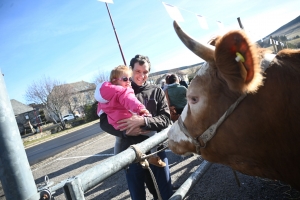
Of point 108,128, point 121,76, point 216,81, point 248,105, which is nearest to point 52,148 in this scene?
point 108,128

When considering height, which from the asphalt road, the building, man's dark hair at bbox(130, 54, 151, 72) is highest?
the building

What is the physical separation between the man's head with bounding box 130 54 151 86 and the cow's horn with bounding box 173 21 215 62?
1.24 m

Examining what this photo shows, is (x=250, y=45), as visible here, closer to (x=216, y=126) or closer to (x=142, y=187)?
(x=216, y=126)

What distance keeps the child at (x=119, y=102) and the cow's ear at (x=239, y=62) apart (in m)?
1.17

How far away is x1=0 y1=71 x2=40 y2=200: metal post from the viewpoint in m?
0.99

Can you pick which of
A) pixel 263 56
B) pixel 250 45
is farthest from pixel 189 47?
pixel 263 56

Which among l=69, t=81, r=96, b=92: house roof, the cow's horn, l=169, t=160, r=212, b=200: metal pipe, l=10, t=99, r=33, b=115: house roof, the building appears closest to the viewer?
the cow's horn

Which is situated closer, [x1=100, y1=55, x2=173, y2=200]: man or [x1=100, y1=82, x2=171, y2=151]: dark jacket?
[x1=100, y1=55, x2=173, y2=200]: man

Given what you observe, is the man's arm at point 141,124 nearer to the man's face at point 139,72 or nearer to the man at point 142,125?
the man at point 142,125

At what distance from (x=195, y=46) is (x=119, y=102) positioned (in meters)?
1.33

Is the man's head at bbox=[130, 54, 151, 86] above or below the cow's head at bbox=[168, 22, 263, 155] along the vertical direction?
above

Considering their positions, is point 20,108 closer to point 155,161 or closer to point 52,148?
point 52,148

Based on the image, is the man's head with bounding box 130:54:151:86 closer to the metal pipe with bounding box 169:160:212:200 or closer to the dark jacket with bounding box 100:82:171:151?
the dark jacket with bounding box 100:82:171:151

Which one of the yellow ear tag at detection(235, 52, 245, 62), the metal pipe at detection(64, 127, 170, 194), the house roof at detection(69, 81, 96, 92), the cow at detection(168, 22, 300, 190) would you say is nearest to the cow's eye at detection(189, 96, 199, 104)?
the cow at detection(168, 22, 300, 190)
